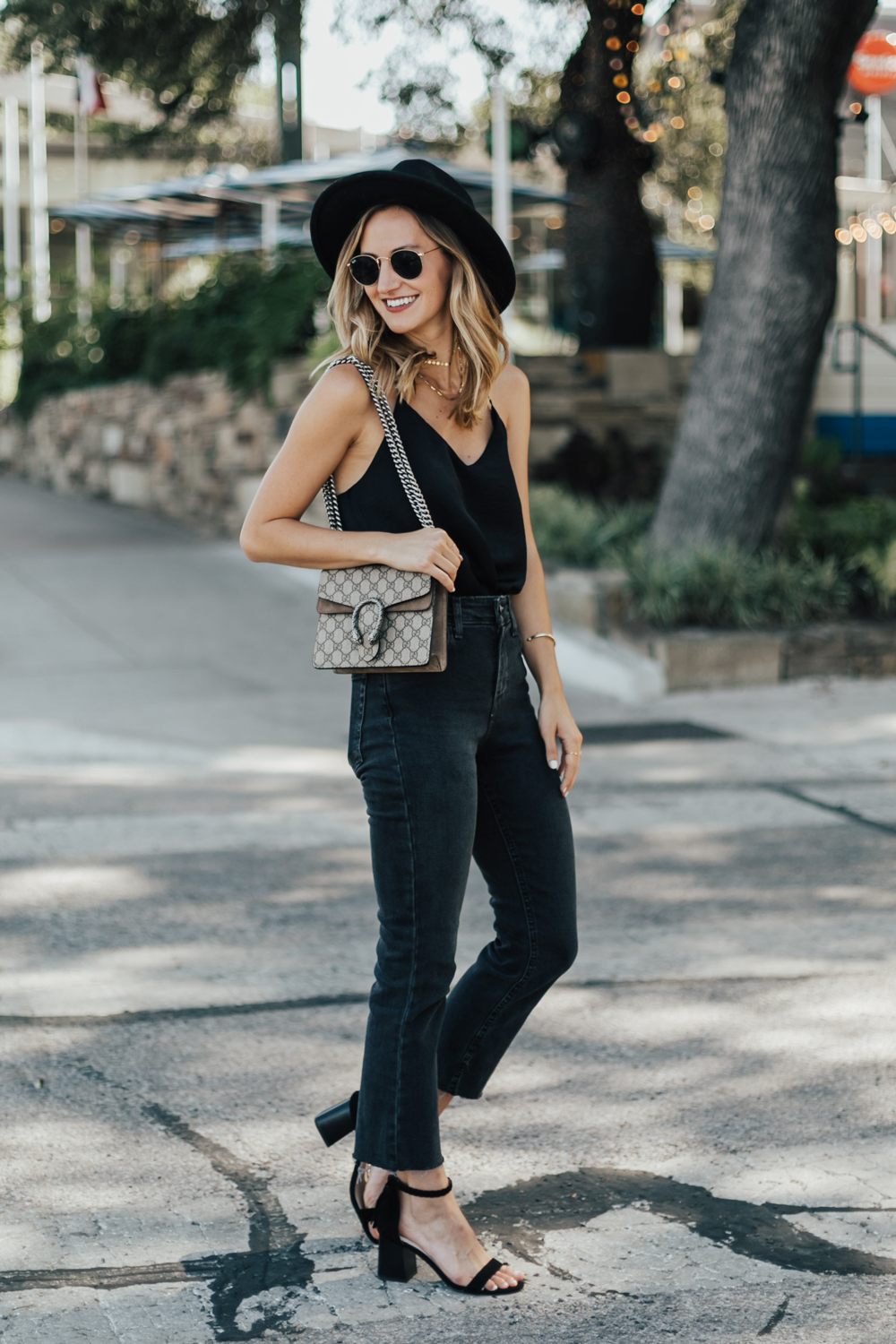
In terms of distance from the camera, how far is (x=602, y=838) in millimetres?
6066

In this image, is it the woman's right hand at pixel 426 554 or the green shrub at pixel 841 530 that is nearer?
the woman's right hand at pixel 426 554

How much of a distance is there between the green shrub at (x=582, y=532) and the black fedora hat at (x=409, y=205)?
7139mm

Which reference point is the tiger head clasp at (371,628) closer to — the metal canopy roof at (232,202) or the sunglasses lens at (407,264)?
the sunglasses lens at (407,264)

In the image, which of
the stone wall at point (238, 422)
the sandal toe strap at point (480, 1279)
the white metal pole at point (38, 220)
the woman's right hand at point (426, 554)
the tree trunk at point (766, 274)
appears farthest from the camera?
the white metal pole at point (38, 220)

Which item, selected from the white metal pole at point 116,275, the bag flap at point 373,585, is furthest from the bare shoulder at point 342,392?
the white metal pole at point 116,275

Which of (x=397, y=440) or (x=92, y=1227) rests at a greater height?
(x=397, y=440)

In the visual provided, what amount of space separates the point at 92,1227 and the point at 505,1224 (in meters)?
0.81

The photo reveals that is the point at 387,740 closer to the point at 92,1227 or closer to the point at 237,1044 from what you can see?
the point at 92,1227

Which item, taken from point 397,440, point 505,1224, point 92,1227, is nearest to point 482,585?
point 397,440

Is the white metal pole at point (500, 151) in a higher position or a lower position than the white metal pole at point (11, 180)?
lower

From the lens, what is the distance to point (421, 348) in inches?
112

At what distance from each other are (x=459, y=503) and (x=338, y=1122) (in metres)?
1.26

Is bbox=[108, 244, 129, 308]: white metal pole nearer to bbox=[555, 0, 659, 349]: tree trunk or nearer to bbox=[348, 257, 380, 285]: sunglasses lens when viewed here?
bbox=[555, 0, 659, 349]: tree trunk

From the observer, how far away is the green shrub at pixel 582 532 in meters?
10.5
